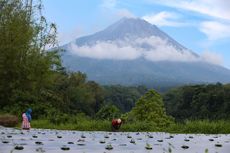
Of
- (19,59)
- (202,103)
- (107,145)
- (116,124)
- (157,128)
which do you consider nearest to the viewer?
(107,145)

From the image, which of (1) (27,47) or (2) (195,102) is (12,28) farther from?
(2) (195,102)

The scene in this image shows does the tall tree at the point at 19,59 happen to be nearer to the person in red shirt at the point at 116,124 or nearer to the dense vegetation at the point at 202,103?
the person in red shirt at the point at 116,124

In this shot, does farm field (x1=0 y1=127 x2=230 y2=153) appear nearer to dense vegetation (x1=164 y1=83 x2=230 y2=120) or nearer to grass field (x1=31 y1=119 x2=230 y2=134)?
grass field (x1=31 y1=119 x2=230 y2=134)

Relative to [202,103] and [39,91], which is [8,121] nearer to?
[39,91]

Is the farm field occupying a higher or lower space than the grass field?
higher

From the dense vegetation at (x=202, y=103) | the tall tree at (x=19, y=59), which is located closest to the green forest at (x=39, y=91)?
the tall tree at (x=19, y=59)

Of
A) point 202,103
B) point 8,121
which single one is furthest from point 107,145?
point 202,103

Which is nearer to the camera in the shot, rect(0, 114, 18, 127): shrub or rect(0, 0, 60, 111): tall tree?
rect(0, 114, 18, 127): shrub

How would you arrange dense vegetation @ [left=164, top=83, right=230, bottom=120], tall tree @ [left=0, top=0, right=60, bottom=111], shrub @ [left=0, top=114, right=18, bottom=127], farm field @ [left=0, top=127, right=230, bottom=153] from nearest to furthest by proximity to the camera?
1. farm field @ [left=0, top=127, right=230, bottom=153]
2. shrub @ [left=0, top=114, right=18, bottom=127]
3. tall tree @ [left=0, top=0, right=60, bottom=111]
4. dense vegetation @ [left=164, top=83, right=230, bottom=120]

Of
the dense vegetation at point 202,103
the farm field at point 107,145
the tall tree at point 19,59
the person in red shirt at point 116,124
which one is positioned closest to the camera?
the farm field at point 107,145

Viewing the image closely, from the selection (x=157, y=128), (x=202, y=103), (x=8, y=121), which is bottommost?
(x=202, y=103)

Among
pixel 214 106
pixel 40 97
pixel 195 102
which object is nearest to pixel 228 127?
pixel 40 97

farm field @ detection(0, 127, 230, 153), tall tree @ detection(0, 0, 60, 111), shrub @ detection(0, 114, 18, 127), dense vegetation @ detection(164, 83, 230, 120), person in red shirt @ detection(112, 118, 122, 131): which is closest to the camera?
farm field @ detection(0, 127, 230, 153)

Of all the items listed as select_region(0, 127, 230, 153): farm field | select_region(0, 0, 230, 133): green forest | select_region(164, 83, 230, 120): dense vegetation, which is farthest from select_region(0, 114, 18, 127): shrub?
select_region(164, 83, 230, 120): dense vegetation
